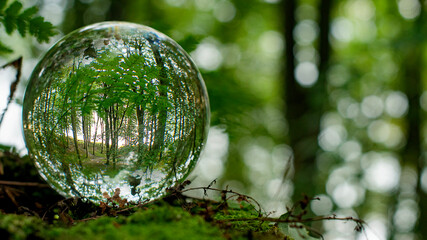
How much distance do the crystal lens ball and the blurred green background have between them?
40cm

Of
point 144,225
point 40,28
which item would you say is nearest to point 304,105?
point 40,28

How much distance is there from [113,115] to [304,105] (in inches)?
267

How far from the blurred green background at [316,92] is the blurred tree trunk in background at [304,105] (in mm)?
27

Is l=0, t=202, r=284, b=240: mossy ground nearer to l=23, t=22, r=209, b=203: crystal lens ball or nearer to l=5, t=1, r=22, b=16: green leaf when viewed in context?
l=23, t=22, r=209, b=203: crystal lens ball

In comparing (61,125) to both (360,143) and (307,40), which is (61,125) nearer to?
(360,143)

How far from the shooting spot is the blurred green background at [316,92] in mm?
5169

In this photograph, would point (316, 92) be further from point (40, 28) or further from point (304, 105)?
point (40, 28)

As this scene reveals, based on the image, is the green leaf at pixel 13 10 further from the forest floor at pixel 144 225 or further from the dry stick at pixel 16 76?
the forest floor at pixel 144 225

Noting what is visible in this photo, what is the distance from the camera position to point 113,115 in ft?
5.54

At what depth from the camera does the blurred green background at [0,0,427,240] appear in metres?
5.17

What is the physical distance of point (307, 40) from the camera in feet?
48.6

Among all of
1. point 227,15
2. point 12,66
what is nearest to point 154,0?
point 227,15

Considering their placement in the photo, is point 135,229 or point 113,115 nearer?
point 135,229

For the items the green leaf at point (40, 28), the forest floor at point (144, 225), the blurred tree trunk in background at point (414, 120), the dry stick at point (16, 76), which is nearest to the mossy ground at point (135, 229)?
the forest floor at point (144, 225)
